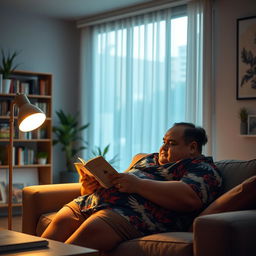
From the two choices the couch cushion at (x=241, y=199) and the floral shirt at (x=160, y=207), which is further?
the floral shirt at (x=160, y=207)

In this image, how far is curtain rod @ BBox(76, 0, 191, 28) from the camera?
597cm

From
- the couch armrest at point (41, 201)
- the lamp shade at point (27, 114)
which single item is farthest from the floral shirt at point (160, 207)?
the lamp shade at point (27, 114)

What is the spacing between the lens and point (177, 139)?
3.14m

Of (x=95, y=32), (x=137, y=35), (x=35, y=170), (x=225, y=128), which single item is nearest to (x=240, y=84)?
(x=225, y=128)

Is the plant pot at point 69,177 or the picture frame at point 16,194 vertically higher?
the plant pot at point 69,177

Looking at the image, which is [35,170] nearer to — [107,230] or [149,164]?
[149,164]

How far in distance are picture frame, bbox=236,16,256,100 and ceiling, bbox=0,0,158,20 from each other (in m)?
1.28

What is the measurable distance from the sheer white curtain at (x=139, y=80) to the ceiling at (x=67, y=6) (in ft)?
0.90

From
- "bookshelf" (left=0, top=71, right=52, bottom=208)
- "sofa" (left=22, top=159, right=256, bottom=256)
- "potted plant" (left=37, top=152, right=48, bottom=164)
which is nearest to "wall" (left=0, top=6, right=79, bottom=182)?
"bookshelf" (left=0, top=71, right=52, bottom=208)

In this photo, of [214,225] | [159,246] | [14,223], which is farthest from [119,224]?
[14,223]

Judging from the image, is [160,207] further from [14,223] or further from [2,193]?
[2,193]

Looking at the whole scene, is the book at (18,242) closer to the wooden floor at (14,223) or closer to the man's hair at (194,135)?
the man's hair at (194,135)

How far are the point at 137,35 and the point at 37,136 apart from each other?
172 centimetres

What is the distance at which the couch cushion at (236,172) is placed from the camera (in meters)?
2.88
